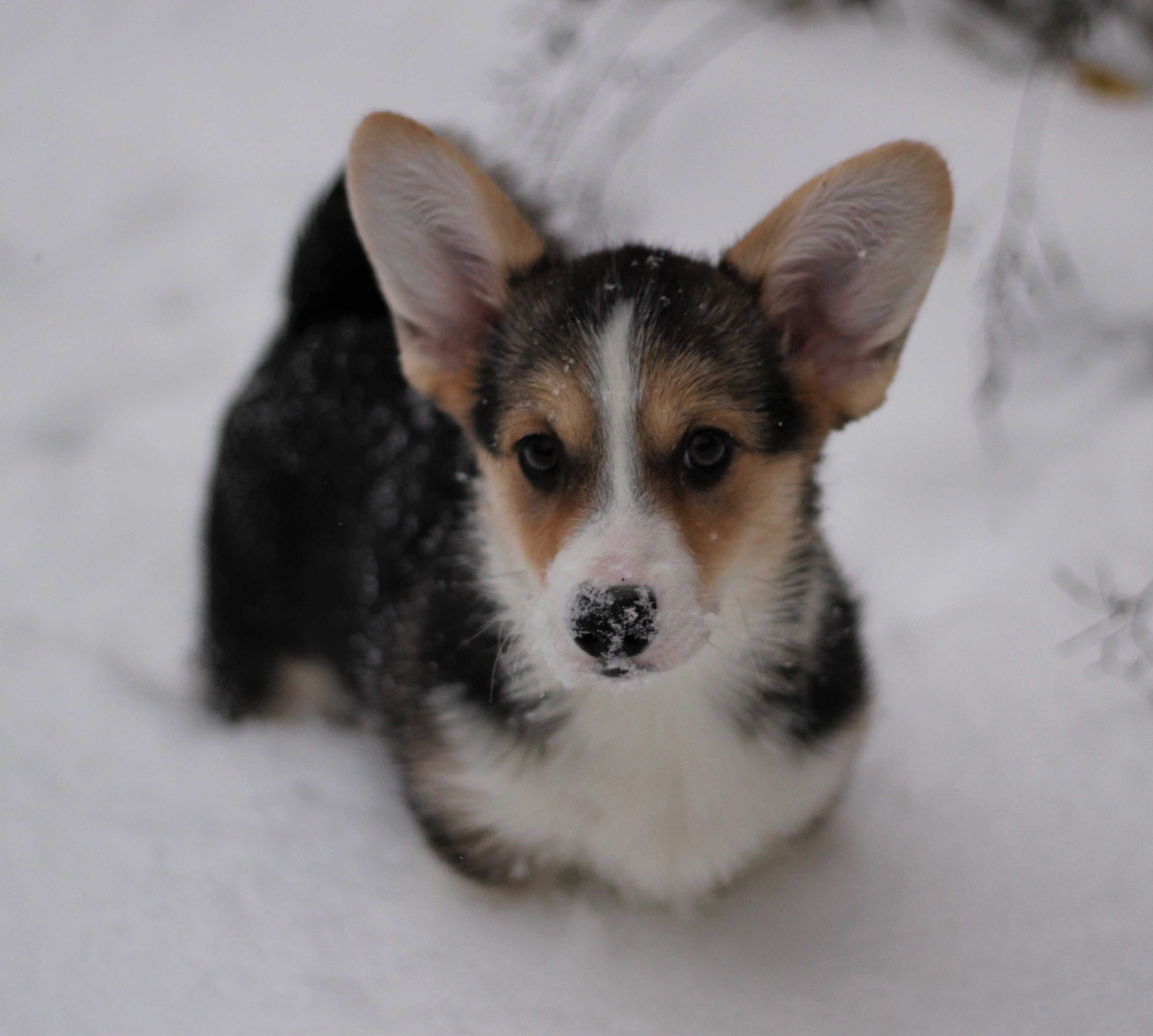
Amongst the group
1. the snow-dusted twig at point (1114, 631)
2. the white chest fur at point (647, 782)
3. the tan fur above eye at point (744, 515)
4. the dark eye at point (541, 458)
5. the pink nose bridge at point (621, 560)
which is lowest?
the white chest fur at point (647, 782)

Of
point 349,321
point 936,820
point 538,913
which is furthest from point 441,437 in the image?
point 936,820

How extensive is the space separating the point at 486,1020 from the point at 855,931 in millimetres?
787

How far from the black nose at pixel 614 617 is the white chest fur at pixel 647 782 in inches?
15.9

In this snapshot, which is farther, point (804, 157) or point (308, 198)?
point (308, 198)

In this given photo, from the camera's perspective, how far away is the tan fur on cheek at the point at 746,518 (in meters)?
1.86

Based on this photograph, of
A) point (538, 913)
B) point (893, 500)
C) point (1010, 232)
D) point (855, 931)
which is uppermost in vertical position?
point (1010, 232)

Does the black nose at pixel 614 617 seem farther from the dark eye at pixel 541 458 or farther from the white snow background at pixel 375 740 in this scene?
the white snow background at pixel 375 740

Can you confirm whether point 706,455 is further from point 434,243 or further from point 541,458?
point 434,243

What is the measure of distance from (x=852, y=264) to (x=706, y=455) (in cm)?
46

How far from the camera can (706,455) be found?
75.5 inches

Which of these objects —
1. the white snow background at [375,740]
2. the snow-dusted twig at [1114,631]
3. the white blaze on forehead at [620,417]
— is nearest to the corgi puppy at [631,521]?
the white blaze on forehead at [620,417]

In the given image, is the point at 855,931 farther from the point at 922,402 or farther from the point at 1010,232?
the point at 1010,232

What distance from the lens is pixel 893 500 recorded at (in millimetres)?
3322

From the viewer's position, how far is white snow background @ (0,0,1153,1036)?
2145mm
